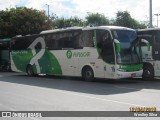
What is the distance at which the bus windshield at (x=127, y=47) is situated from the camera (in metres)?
17.0

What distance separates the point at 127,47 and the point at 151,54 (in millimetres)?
2041

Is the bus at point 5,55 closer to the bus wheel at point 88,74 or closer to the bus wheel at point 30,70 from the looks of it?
the bus wheel at point 30,70

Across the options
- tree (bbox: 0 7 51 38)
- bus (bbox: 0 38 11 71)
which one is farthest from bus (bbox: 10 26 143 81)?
tree (bbox: 0 7 51 38)

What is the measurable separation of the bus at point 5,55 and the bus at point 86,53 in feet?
Result: 27.7

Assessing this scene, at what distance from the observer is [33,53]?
24.2 m

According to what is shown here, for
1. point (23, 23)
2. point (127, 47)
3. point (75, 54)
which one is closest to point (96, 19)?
point (23, 23)

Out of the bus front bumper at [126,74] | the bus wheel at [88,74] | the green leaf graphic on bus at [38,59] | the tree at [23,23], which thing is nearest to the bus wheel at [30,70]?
the green leaf graphic on bus at [38,59]

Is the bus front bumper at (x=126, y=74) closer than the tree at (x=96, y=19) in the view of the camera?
Yes

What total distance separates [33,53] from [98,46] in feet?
25.2

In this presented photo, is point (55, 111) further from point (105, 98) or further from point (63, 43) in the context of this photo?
point (63, 43)

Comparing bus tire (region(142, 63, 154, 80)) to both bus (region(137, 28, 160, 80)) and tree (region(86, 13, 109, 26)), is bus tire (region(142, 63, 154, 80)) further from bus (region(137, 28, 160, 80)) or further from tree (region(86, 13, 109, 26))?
tree (region(86, 13, 109, 26))

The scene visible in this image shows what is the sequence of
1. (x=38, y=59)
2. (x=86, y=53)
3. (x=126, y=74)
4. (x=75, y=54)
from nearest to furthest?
(x=126, y=74)
(x=86, y=53)
(x=75, y=54)
(x=38, y=59)

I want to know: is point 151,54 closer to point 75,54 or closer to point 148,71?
point 148,71

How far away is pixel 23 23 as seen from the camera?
43.7 meters
